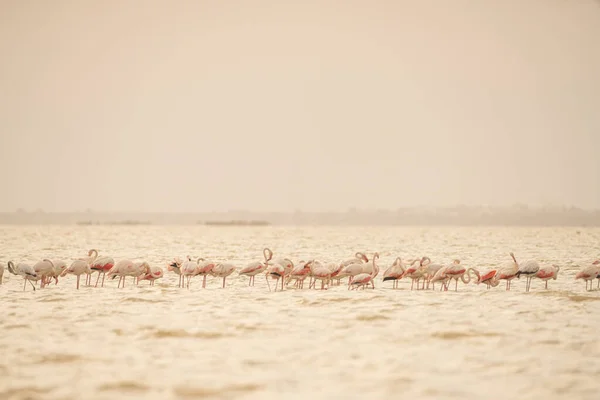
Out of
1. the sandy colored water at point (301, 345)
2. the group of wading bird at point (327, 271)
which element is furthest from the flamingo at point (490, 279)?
the sandy colored water at point (301, 345)

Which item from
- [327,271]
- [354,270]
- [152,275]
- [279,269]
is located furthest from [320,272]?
[152,275]

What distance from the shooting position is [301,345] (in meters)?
8.07

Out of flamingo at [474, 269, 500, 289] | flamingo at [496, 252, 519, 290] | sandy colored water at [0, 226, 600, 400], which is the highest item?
flamingo at [496, 252, 519, 290]

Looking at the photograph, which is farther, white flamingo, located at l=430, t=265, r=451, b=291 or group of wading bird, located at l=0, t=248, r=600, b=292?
white flamingo, located at l=430, t=265, r=451, b=291

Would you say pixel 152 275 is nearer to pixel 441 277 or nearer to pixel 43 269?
pixel 43 269

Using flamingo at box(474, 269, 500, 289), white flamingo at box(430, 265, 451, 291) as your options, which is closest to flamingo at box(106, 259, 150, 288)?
white flamingo at box(430, 265, 451, 291)

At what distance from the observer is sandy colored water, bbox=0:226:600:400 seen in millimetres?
6383

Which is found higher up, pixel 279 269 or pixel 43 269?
pixel 279 269

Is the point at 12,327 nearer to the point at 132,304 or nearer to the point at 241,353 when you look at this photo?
the point at 132,304

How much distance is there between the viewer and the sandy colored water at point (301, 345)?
638 centimetres

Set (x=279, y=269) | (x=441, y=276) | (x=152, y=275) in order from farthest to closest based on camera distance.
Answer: (x=152, y=275) → (x=279, y=269) → (x=441, y=276)

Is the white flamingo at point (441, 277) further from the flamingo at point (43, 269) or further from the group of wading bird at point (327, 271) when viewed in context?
the flamingo at point (43, 269)

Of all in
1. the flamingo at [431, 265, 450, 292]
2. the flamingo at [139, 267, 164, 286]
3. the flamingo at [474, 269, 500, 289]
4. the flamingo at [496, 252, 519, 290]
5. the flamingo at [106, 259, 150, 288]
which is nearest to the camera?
the flamingo at [496, 252, 519, 290]

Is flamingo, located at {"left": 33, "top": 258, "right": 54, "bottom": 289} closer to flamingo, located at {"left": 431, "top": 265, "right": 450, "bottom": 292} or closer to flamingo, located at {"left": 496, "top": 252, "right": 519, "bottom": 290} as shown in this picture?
flamingo, located at {"left": 431, "top": 265, "right": 450, "bottom": 292}
